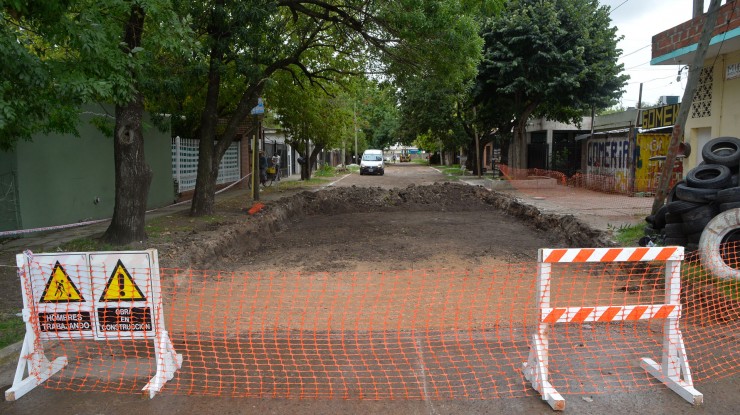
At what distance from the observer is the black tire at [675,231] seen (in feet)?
24.7

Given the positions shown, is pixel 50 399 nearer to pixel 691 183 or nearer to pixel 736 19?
pixel 691 183

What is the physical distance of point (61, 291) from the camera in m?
4.34

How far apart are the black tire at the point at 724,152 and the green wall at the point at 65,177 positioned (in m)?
10.6

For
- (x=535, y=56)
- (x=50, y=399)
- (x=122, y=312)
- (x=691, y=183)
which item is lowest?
(x=50, y=399)

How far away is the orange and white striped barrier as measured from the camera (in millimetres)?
4082

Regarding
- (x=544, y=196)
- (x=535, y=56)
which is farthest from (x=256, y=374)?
(x=535, y=56)

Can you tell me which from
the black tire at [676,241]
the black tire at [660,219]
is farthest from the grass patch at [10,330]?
the black tire at [660,219]

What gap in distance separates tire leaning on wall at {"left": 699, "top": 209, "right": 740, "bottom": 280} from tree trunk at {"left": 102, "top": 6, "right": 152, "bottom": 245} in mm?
8661

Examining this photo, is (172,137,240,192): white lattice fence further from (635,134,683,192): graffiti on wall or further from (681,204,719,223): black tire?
(635,134,683,192): graffiti on wall

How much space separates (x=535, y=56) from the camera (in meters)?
22.2

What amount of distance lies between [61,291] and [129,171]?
517 cm

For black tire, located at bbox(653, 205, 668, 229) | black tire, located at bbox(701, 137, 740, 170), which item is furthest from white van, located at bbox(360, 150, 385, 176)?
black tire, located at bbox(653, 205, 668, 229)

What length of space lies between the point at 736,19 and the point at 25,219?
14070mm

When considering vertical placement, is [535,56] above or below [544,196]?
above
